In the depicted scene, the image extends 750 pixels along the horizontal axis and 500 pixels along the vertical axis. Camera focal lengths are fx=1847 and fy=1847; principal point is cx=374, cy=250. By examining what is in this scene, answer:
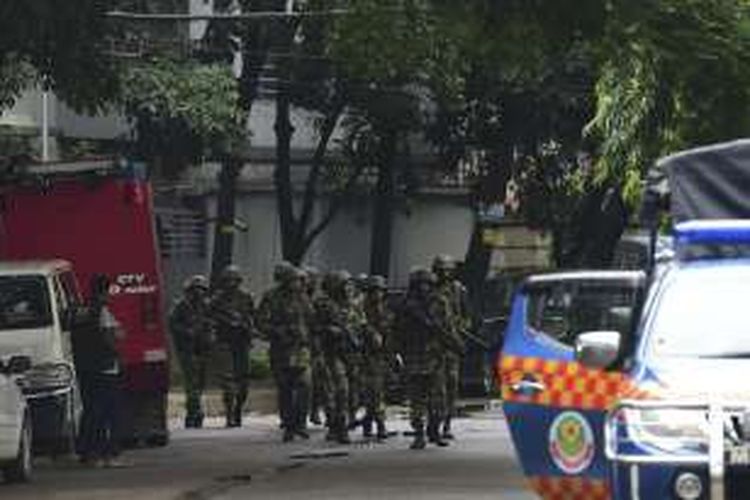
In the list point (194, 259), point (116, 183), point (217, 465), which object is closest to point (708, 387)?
point (217, 465)

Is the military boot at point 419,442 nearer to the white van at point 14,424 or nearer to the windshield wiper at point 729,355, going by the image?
the white van at point 14,424

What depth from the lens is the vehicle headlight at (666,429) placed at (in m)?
8.09

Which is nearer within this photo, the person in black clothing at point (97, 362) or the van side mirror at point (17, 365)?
the van side mirror at point (17, 365)

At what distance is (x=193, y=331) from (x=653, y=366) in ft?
44.2

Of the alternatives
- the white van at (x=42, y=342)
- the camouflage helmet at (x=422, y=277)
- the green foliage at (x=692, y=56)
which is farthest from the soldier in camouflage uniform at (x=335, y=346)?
the green foliage at (x=692, y=56)

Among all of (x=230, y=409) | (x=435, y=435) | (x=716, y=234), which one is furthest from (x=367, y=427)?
(x=716, y=234)

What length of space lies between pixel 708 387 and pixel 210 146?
20.3 metres

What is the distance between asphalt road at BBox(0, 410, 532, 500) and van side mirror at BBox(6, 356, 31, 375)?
0.95 meters

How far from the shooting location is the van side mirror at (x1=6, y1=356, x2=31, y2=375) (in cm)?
1518

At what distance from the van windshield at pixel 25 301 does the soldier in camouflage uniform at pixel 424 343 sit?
371 centimetres

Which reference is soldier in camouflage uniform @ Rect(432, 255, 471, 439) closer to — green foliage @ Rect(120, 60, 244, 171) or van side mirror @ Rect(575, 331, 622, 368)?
van side mirror @ Rect(575, 331, 622, 368)

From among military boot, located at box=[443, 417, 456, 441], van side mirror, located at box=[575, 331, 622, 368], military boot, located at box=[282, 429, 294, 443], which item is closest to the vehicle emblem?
van side mirror, located at box=[575, 331, 622, 368]

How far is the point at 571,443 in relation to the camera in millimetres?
10180

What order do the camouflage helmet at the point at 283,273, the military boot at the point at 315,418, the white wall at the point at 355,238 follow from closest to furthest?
1. the camouflage helmet at the point at 283,273
2. the military boot at the point at 315,418
3. the white wall at the point at 355,238
